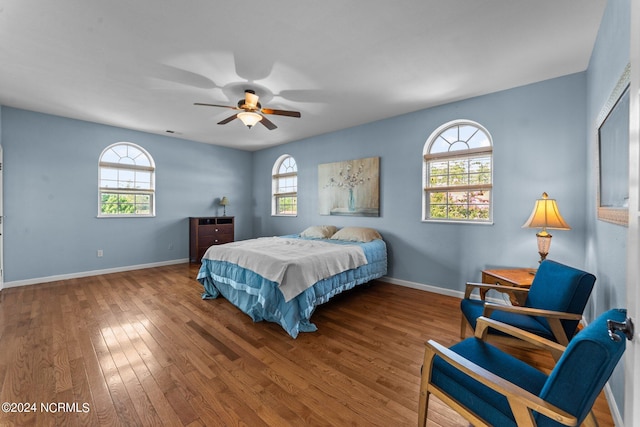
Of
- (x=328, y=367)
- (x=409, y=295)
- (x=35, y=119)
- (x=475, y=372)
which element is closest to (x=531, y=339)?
(x=475, y=372)

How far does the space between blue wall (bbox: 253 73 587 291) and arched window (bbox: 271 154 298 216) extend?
4.49 ft

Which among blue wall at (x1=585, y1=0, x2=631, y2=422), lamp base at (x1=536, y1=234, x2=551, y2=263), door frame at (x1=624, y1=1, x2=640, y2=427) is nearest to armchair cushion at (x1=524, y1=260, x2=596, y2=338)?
blue wall at (x1=585, y1=0, x2=631, y2=422)

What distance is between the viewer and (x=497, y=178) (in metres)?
3.33

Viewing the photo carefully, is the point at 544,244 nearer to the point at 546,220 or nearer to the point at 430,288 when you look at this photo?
the point at 546,220

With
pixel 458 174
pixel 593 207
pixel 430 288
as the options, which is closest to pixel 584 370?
pixel 593 207

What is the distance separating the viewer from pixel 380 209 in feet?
14.4

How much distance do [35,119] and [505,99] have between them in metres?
6.77

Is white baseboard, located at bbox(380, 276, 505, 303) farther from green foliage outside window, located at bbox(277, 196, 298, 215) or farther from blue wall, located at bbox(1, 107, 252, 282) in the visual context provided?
blue wall, located at bbox(1, 107, 252, 282)

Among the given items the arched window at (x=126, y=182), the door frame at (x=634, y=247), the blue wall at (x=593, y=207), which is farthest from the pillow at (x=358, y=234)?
the arched window at (x=126, y=182)

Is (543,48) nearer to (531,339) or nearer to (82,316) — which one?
(531,339)

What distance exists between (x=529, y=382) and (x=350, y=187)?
378cm

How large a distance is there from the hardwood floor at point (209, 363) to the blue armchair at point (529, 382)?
1.51 ft

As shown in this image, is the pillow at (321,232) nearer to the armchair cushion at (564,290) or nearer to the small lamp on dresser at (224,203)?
the small lamp on dresser at (224,203)

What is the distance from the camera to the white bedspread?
2609 millimetres
